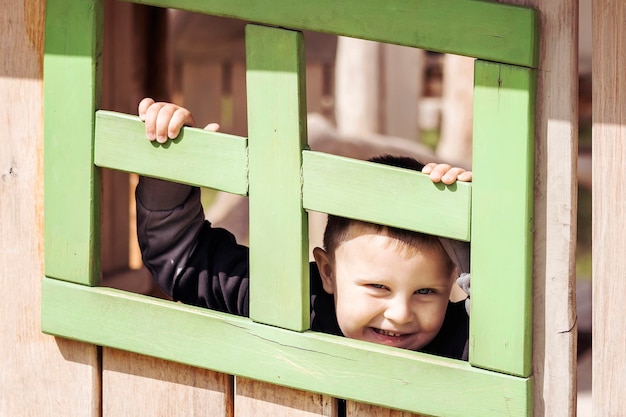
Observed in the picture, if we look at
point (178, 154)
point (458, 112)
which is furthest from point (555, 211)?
point (458, 112)

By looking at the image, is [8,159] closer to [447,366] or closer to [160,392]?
[160,392]

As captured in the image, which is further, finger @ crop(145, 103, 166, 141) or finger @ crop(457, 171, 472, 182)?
finger @ crop(145, 103, 166, 141)

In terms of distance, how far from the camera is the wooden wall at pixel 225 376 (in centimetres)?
172

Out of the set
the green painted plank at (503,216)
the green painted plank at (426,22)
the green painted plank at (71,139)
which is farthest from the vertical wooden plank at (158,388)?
the green painted plank at (426,22)

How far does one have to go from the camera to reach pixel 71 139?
2.15 m

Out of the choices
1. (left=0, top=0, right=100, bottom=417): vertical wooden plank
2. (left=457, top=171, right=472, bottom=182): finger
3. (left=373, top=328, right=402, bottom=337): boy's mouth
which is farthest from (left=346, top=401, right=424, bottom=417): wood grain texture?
(left=0, top=0, right=100, bottom=417): vertical wooden plank

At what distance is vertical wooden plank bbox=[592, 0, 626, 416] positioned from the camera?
1695 millimetres

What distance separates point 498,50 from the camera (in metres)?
1.71

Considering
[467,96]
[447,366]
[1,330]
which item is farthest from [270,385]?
[467,96]

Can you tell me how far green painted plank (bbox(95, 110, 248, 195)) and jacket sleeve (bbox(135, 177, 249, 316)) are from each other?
24 cm

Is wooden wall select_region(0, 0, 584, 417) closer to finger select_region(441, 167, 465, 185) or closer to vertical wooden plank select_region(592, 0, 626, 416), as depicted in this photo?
vertical wooden plank select_region(592, 0, 626, 416)

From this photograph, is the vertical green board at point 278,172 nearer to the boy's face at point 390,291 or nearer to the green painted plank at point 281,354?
the green painted plank at point 281,354

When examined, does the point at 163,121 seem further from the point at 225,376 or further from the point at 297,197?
the point at 225,376

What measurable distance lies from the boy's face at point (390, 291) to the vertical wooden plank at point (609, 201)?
20.5 inches
